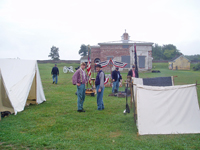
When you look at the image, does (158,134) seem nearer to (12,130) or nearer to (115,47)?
(12,130)

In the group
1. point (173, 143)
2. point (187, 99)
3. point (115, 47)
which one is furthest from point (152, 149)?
point (115, 47)

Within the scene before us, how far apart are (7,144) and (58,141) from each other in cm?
111

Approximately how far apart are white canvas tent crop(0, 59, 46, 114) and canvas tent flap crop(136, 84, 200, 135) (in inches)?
173

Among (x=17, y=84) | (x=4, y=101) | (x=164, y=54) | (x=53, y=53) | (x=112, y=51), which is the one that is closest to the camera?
(x=4, y=101)

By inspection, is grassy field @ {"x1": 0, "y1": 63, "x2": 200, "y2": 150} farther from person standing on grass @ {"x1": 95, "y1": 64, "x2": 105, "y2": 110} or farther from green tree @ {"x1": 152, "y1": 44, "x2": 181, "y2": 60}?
green tree @ {"x1": 152, "y1": 44, "x2": 181, "y2": 60}

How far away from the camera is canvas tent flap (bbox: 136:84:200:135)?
464cm

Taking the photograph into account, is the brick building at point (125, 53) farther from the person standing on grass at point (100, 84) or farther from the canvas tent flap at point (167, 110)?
the canvas tent flap at point (167, 110)

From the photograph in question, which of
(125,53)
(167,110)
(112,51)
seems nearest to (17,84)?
(167,110)

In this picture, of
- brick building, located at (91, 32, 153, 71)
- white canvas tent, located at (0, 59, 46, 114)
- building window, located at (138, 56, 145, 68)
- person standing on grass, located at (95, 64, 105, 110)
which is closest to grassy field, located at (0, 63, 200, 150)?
person standing on grass, located at (95, 64, 105, 110)

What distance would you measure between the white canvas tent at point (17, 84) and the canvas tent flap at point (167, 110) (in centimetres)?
440

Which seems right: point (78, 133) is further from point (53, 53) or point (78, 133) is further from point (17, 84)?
point (53, 53)

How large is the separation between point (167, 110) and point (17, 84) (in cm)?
559

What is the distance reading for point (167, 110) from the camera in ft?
15.7

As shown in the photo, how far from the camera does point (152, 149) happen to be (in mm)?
3887
